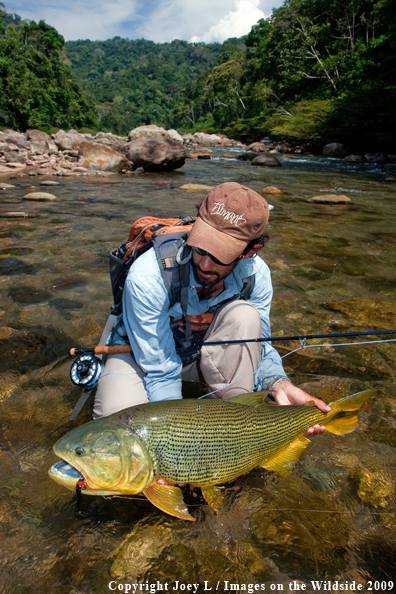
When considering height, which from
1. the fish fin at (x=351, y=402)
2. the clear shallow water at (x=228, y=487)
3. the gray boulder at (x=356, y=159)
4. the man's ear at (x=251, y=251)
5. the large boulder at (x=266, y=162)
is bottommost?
the clear shallow water at (x=228, y=487)

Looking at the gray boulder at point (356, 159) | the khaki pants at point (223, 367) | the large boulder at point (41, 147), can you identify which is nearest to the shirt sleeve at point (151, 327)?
the khaki pants at point (223, 367)

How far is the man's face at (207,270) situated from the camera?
232 cm

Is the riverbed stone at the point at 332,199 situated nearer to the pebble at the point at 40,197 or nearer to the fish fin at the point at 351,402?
the pebble at the point at 40,197

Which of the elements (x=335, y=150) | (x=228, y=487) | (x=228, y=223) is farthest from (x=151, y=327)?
(x=335, y=150)

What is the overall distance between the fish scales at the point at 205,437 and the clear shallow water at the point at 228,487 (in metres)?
0.41

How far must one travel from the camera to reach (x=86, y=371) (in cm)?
267

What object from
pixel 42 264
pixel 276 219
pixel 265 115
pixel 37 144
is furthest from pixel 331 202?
pixel 265 115

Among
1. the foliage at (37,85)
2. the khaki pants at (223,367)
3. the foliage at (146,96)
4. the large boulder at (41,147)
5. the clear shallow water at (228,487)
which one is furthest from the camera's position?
the foliage at (146,96)

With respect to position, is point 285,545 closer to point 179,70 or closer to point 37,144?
point 37,144

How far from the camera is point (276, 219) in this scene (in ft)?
30.5

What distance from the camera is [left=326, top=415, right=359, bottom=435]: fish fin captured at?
235cm

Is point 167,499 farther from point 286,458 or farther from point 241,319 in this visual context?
point 241,319

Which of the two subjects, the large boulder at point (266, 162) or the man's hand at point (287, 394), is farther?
the large boulder at point (266, 162)

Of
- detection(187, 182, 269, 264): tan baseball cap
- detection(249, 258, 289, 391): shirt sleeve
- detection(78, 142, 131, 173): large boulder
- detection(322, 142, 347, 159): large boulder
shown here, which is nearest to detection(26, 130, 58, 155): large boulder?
detection(78, 142, 131, 173): large boulder
